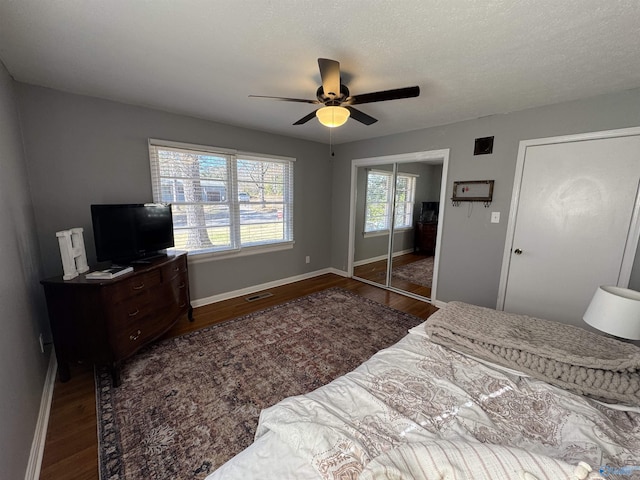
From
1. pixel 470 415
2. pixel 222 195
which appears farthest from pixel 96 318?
pixel 470 415

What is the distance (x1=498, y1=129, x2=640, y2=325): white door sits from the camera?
7.39 ft

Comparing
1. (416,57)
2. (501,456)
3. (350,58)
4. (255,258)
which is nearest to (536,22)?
(416,57)

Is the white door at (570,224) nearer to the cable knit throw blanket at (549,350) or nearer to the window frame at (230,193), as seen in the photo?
the cable knit throw blanket at (549,350)

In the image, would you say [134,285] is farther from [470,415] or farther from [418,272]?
[418,272]

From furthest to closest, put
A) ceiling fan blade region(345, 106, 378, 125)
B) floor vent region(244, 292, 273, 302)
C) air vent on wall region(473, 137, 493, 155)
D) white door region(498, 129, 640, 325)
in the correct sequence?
1. floor vent region(244, 292, 273, 302)
2. air vent on wall region(473, 137, 493, 155)
3. white door region(498, 129, 640, 325)
4. ceiling fan blade region(345, 106, 378, 125)

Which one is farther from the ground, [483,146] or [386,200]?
[483,146]

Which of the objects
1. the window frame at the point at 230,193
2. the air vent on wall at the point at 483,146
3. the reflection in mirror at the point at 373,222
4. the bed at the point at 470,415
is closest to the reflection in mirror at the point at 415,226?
the reflection in mirror at the point at 373,222

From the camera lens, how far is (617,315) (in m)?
1.39

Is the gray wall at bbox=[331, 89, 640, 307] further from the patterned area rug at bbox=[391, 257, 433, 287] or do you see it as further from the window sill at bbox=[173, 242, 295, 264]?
the window sill at bbox=[173, 242, 295, 264]

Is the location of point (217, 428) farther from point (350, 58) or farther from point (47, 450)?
point (350, 58)

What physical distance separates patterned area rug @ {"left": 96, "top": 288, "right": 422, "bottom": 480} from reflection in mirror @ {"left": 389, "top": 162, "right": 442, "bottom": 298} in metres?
1.19

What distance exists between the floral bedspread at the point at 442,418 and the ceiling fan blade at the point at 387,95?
67.3 inches

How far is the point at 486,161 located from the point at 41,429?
14.5 ft

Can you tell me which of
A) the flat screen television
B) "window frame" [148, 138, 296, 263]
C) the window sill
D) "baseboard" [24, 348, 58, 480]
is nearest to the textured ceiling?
"window frame" [148, 138, 296, 263]
